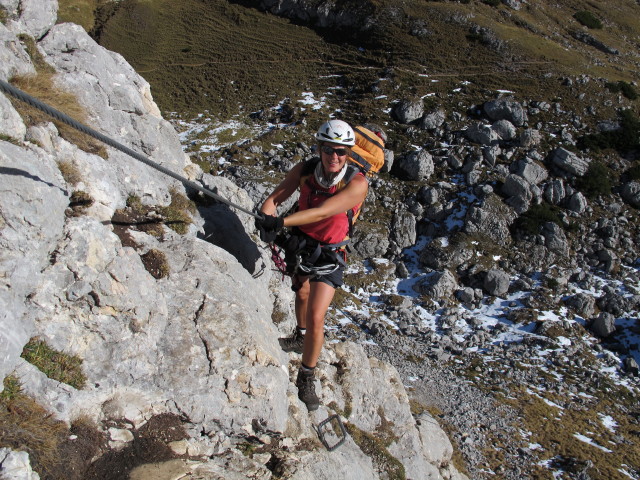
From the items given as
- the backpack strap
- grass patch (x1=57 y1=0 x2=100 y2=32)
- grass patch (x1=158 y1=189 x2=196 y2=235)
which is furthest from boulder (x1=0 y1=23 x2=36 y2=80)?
grass patch (x1=57 y1=0 x2=100 y2=32)

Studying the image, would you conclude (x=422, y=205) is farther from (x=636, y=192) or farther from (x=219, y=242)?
(x=219, y=242)

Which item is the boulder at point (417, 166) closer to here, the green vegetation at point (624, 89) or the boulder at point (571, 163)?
the boulder at point (571, 163)

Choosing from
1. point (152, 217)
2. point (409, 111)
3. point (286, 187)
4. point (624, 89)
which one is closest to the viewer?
point (286, 187)

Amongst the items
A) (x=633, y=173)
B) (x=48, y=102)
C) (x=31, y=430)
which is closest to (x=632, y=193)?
(x=633, y=173)

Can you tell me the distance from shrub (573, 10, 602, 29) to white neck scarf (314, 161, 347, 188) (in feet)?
282

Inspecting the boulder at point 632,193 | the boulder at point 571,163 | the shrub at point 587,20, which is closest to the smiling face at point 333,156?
the boulder at point 571,163

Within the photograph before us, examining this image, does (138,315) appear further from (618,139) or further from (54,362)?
(618,139)

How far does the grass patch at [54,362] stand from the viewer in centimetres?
587

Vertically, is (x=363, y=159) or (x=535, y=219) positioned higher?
(x=363, y=159)

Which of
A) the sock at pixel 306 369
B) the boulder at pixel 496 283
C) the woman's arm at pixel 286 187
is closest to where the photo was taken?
the woman's arm at pixel 286 187

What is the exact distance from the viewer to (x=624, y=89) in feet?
181

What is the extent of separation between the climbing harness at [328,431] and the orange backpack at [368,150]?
5.18 m

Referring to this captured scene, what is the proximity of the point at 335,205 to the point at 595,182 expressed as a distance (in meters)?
46.5

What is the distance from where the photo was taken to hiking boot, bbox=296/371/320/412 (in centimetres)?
890
